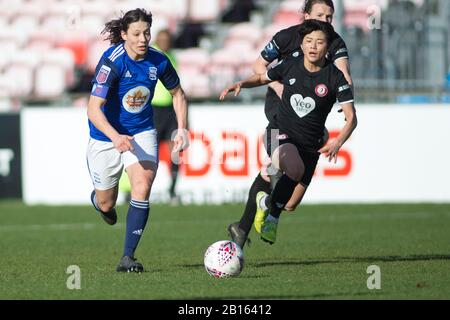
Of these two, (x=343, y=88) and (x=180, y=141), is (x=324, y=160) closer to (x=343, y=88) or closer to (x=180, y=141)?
(x=343, y=88)

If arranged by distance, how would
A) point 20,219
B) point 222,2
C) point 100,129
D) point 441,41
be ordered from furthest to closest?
point 222,2 < point 441,41 < point 20,219 < point 100,129

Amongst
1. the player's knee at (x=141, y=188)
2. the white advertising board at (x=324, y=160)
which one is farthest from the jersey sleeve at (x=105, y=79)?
the white advertising board at (x=324, y=160)

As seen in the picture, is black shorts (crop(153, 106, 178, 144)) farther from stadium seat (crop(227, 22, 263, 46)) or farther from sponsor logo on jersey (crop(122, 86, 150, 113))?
sponsor logo on jersey (crop(122, 86, 150, 113))

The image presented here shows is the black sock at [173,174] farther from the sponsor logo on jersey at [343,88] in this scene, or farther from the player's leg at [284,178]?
the sponsor logo on jersey at [343,88]

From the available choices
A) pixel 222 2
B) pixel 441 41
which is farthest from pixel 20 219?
pixel 222 2

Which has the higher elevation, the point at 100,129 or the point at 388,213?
the point at 100,129

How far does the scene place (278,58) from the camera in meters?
10.8

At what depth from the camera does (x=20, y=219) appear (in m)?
15.7

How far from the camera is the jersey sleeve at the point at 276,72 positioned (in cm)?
1034

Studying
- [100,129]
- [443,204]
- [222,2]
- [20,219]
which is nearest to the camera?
[100,129]

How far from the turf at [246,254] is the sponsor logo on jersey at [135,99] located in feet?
4.54

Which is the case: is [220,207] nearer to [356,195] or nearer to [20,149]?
[356,195]

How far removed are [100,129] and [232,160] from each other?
7984mm

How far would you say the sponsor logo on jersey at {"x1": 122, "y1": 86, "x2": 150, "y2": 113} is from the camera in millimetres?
9805
